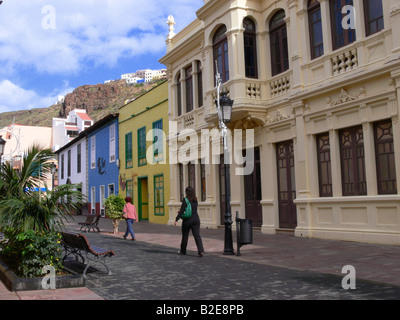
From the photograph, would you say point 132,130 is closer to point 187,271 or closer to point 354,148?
point 354,148

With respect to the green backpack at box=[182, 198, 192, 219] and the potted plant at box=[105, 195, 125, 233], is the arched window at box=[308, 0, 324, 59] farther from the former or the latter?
the potted plant at box=[105, 195, 125, 233]

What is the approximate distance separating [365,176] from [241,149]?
5461mm

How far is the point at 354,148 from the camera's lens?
39.7 feet

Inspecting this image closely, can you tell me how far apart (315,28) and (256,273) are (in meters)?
8.71

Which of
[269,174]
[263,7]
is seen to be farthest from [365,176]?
[263,7]

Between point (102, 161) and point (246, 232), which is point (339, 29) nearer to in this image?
point (246, 232)

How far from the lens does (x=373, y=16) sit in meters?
11.6

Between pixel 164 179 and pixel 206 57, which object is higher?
pixel 206 57

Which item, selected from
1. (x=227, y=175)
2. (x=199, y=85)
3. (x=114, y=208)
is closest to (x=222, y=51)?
(x=199, y=85)

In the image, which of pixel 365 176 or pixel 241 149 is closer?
pixel 365 176

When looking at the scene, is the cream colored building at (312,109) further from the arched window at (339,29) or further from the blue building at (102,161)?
the blue building at (102,161)

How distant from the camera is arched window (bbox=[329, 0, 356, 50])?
12.2m

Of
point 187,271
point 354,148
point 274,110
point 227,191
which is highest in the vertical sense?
point 274,110

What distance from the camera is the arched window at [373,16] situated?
11438 mm
